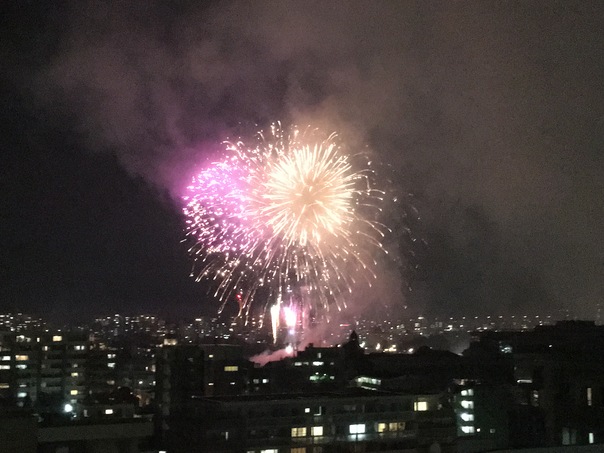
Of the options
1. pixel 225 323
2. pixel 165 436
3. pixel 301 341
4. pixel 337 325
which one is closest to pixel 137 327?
pixel 225 323

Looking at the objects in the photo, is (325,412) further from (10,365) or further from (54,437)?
(10,365)

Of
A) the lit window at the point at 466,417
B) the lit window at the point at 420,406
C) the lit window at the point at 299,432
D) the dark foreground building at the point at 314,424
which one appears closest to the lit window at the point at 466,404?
the lit window at the point at 466,417

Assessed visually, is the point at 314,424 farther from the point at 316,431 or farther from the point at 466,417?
the point at 466,417

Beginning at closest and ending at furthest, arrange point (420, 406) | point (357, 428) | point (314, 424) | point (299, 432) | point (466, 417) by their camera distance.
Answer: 1. point (299, 432)
2. point (314, 424)
3. point (357, 428)
4. point (420, 406)
5. point (466, 417)

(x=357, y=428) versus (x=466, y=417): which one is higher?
(x=357, y=428)

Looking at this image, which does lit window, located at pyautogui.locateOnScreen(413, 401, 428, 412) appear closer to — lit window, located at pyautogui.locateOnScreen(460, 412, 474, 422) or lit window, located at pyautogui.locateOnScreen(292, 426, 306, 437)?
lit window, located at pyautogui.locateOnScreen(292, 426, 306, 437)

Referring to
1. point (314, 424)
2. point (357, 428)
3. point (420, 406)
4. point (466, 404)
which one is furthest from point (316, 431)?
point (466, 404)
